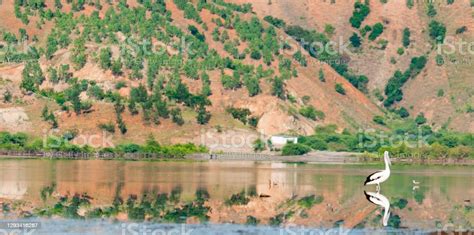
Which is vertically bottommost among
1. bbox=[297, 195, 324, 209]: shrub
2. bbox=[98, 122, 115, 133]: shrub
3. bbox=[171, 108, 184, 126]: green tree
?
bbox=[297, 195, 324, 209]: shrub

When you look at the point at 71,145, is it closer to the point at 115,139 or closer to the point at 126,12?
the point at 115,139

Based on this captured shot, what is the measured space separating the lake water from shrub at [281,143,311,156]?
4448cm

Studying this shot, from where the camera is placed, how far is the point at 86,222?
68.5 meters

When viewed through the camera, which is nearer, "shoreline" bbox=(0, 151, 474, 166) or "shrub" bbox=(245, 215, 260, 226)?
"shrub" bbox=(245, 215, 260, 226)

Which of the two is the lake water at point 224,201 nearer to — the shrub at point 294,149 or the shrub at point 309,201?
the shrub at point 309,201

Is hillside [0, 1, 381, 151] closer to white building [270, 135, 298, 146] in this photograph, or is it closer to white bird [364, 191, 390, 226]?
white building [270, 135, 298, 146]

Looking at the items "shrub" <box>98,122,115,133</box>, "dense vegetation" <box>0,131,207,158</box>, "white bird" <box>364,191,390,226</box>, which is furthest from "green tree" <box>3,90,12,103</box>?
"white bird" <box>364,191,390,226</box>

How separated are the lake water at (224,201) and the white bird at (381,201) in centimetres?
26

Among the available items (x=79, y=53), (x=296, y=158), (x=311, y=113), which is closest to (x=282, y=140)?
(x=296, y=158)

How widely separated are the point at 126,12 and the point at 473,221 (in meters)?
128

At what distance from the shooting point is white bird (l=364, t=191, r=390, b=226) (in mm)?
73625

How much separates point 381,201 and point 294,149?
84.7 m

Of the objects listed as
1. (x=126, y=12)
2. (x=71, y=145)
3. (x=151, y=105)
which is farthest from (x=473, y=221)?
(x=126, y=12)

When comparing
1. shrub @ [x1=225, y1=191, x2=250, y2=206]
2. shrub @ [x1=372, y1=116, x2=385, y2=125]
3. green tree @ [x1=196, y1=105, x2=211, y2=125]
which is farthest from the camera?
shrub @ [x1=372, y1=116, x2=385, y2=125]
